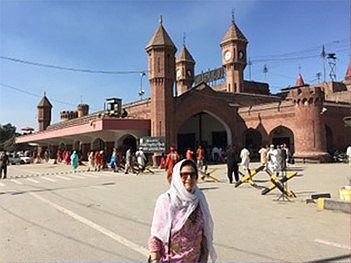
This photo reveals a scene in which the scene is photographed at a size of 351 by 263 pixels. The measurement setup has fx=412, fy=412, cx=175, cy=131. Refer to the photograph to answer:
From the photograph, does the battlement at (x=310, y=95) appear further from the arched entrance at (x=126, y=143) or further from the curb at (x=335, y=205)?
the curb at (x=335, y=205)

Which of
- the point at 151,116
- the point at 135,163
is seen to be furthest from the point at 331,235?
the point at 151,116

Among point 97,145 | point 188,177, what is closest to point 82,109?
point 97,145

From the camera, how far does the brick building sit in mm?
35406

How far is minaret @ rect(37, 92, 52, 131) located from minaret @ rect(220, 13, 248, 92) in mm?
31778

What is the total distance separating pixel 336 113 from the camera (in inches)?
1538

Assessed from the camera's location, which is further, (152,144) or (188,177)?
(152,144)

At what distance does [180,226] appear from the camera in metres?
3.37

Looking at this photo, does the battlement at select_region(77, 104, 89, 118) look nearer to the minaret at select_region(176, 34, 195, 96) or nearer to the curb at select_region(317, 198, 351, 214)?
the minaret at select_region(176, 34, 195, 96)

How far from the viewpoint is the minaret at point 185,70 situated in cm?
6222

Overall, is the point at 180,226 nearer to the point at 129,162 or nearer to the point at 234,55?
the point at 129,162

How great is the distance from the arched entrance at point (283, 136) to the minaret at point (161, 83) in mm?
11104

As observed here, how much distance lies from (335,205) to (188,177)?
25.4 feet

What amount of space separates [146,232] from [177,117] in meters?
30.4

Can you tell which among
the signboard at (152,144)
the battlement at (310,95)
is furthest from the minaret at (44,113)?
the battlement at (310,95)
